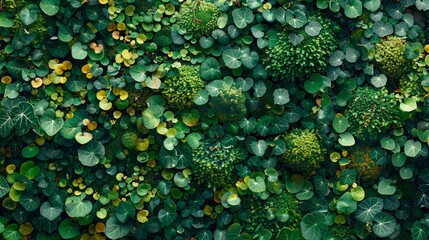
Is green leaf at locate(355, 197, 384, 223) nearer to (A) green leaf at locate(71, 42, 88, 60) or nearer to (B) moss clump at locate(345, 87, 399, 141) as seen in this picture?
(B) moss clump at locate(345, 87, 399, 141)

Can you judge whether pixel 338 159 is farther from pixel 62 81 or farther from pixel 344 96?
pixel 62 81

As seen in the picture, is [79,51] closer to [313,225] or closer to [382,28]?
[313,225]

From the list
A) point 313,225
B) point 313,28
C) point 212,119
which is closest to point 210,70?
point 212,119

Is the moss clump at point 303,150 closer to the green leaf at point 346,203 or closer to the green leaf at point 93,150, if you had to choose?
the green leaf at point 346,203

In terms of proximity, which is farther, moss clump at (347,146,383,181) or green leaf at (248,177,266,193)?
moss clump at (347,146,383,181)

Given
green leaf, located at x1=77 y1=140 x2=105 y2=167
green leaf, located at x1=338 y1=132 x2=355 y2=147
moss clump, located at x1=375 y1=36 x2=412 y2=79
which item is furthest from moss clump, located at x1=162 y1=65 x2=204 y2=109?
moss clump, located at x1=375 y1=36 x2=412 y2=79

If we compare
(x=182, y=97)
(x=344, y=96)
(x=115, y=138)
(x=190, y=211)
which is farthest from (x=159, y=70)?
(x=344, y=96)

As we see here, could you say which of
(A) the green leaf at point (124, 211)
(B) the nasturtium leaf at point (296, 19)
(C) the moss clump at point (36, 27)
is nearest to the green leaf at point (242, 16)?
(B) the nasturtium leaf at point (296, 19)
